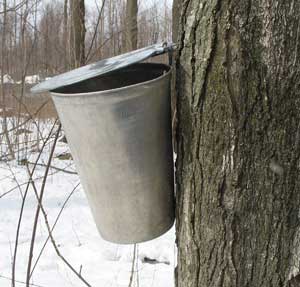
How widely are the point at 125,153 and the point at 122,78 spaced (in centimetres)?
32

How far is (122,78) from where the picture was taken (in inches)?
48.9

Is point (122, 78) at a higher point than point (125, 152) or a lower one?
higher

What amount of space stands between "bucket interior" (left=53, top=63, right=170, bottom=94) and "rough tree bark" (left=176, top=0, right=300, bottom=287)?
6.6 inches

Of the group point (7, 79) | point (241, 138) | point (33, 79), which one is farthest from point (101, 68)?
point (33, 79)

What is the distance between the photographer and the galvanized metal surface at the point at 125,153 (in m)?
0.95

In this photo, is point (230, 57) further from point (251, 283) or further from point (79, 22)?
point (79, 22)

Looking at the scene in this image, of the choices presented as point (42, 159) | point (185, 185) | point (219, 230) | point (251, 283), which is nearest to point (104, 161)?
point (185, 185)

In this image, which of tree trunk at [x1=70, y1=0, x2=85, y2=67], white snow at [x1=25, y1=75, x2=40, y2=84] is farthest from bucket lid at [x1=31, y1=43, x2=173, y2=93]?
white snow at [x1=25, y1=75, x2=40, y2=84]

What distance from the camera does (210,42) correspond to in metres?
0.96

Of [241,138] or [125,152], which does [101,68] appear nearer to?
[125,152]

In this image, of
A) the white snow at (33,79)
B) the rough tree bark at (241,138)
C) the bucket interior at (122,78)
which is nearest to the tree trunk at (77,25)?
the white snow at (33,79)

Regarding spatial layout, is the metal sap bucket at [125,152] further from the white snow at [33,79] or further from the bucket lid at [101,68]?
the white snow at [33,79]

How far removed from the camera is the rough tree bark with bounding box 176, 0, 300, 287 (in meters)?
0.92

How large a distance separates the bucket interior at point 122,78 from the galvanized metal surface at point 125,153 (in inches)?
0.6
